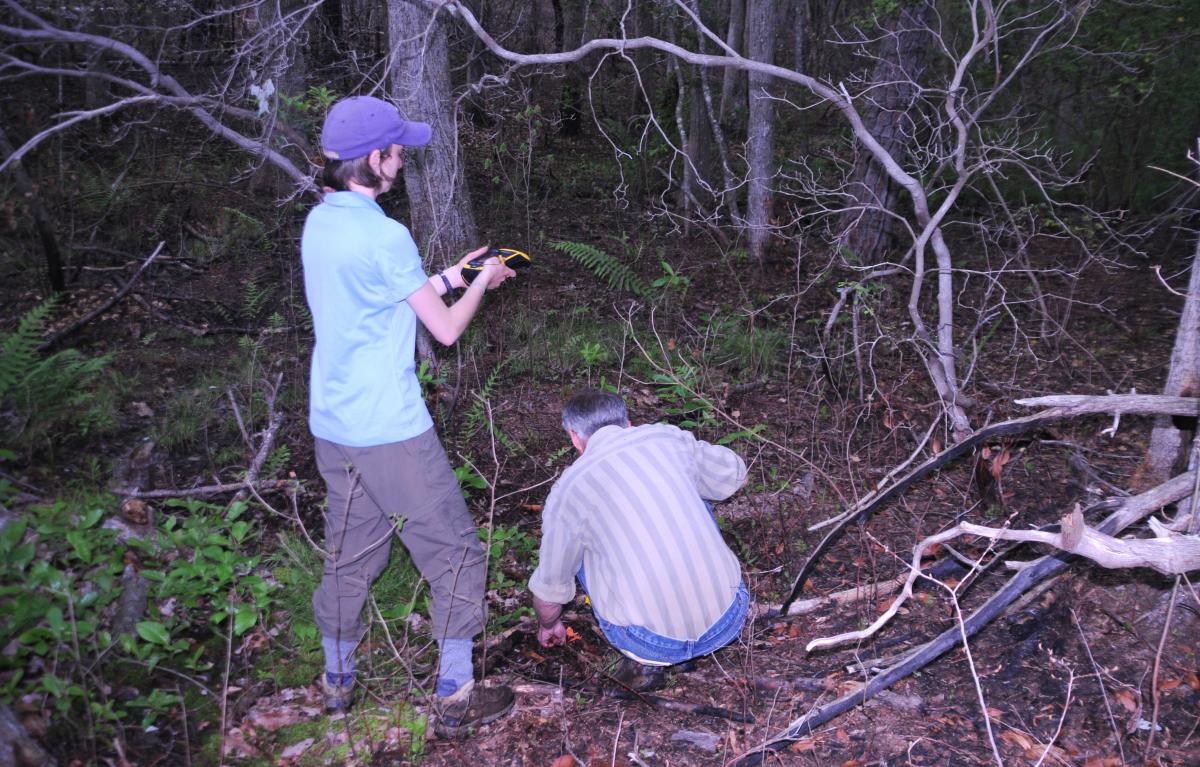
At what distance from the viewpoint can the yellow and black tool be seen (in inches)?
127

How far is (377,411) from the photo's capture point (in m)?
2.86

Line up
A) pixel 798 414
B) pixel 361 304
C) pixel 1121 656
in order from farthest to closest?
pixel 798 414 < pixel 1121 656 < pixel 361 304

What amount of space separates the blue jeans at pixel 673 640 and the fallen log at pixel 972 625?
463 millimetres

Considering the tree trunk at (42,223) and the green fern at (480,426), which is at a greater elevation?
the tree trunk at (42,223)

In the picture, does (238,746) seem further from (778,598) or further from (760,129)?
(760,129)

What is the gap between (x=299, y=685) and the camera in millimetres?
3492

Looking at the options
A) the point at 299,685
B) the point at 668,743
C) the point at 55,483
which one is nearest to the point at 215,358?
the point at 55,483

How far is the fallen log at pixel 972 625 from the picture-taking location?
291cm

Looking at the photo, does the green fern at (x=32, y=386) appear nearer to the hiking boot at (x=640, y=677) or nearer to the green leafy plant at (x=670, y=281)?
the hiking boot at (x=640, y=677)

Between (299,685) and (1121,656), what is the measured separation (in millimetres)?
3420

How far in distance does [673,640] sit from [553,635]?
72 centimetres

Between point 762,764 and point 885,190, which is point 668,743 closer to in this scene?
point 762,764

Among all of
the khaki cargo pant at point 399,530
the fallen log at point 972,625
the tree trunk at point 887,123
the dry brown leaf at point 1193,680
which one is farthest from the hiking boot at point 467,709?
the tree trunk at point 887,123

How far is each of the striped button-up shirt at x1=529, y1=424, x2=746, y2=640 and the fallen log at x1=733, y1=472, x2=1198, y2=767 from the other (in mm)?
507
